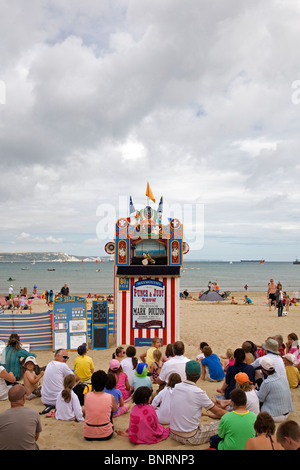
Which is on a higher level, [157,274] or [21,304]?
[157,274]

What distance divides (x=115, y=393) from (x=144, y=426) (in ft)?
3.54

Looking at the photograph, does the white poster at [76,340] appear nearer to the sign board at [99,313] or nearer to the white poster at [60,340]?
the white poster at [60,340]

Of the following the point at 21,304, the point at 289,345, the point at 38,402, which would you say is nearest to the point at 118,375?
the point at 38,402

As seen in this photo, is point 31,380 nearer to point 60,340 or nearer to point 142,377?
point 142,377

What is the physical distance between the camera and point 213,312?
19.2 meters

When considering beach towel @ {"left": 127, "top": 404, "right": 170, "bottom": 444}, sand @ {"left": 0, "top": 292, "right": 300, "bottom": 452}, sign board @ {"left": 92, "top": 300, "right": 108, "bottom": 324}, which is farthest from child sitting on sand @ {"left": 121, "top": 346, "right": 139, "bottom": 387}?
sign board @ {"left": 92, "top": 300, "right": 108, "bottom": 324}

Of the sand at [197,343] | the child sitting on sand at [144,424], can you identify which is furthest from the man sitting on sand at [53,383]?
the child sitting on sand at [144,424]

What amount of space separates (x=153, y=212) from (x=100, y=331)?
4044mm

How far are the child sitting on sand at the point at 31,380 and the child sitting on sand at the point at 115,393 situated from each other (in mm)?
1772

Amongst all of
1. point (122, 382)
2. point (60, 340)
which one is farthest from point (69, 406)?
point (60, 340)

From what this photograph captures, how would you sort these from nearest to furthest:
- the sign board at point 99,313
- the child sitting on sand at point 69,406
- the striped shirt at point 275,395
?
the striped shirt at point 275,395 → the child sitting on sand at point 69,406 → the sign board at point 99,313

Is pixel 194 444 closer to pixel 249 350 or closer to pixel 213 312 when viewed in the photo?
pixel 249 350

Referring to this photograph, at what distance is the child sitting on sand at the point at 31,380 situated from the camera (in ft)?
21.6

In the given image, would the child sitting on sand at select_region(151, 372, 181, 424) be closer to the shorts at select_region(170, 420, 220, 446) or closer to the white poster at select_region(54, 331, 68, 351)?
the shorts at select_region(170, 420, 220, 446)
